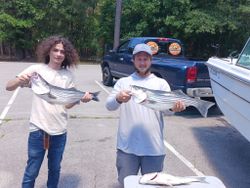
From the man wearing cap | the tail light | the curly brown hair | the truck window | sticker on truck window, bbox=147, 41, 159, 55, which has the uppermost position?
the curly brown hair

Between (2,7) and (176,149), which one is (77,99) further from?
(2,7)

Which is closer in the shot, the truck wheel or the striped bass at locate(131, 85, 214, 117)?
the striped bass at locate(131, 85, 214, 117)

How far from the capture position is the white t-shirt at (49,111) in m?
4.16

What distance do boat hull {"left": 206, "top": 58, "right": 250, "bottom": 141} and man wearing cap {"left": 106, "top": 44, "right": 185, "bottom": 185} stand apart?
201 centimetres

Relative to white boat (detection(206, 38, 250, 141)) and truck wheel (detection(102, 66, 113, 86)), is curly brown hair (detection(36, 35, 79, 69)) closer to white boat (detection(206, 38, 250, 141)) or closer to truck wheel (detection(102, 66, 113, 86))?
white boat (detection(206, 38, 250, 141))

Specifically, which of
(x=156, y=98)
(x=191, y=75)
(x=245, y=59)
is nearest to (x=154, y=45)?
(x=191, y=75)

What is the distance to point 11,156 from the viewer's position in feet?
21.7

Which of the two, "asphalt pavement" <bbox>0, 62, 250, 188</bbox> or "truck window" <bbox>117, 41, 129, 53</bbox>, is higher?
"truck window" <bbox>117, 41, 129, 53</bbox>

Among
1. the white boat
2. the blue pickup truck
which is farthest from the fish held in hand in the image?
the blue pickup truck

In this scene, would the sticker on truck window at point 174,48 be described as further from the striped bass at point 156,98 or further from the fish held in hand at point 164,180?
the fish held in hand at point 164,180

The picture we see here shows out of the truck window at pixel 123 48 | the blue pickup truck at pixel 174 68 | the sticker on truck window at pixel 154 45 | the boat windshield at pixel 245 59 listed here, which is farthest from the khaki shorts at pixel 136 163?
the truck window at pixel 123 48

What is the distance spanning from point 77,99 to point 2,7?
2412cm

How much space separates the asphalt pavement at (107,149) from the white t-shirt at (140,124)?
1.71 m

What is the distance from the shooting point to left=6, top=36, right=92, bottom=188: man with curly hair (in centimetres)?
417
